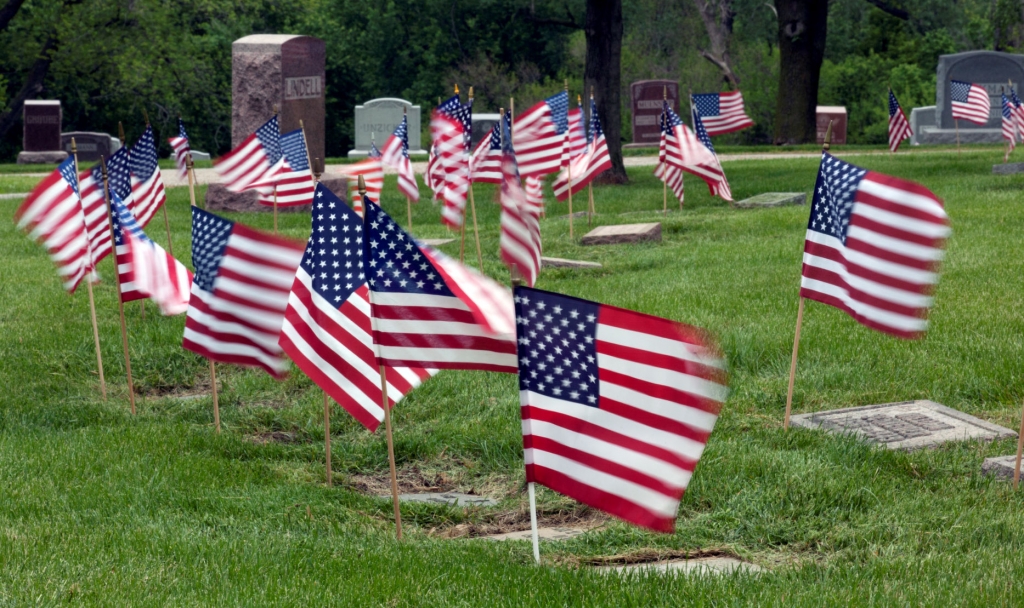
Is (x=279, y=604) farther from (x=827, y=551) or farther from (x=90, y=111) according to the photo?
(x=90, y=111)

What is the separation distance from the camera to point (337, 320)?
5.57 meters

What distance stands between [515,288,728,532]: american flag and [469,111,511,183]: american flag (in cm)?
808

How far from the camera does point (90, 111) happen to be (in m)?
43.3

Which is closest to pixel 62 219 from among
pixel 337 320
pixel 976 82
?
pixel 337 320

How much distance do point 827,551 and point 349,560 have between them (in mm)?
2002

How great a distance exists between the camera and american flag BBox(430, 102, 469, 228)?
11836mm

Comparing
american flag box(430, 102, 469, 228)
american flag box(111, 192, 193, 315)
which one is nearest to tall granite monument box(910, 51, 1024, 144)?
american flag box(430, 102, 469, 228)

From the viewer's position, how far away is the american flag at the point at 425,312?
4.88 metres

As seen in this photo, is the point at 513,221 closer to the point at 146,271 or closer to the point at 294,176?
the point at 146,271

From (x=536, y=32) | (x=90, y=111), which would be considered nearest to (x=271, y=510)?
(x=90, y=111)

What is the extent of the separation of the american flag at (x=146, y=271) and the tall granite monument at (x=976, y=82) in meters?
28.4

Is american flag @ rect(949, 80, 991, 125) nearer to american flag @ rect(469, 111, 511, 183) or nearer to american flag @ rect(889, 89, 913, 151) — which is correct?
american flag @ rect(889, 89, 913, 151)

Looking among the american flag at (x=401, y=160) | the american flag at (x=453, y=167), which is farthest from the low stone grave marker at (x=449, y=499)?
the american flag at (x=401, y=160)

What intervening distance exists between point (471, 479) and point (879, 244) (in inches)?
96.2
